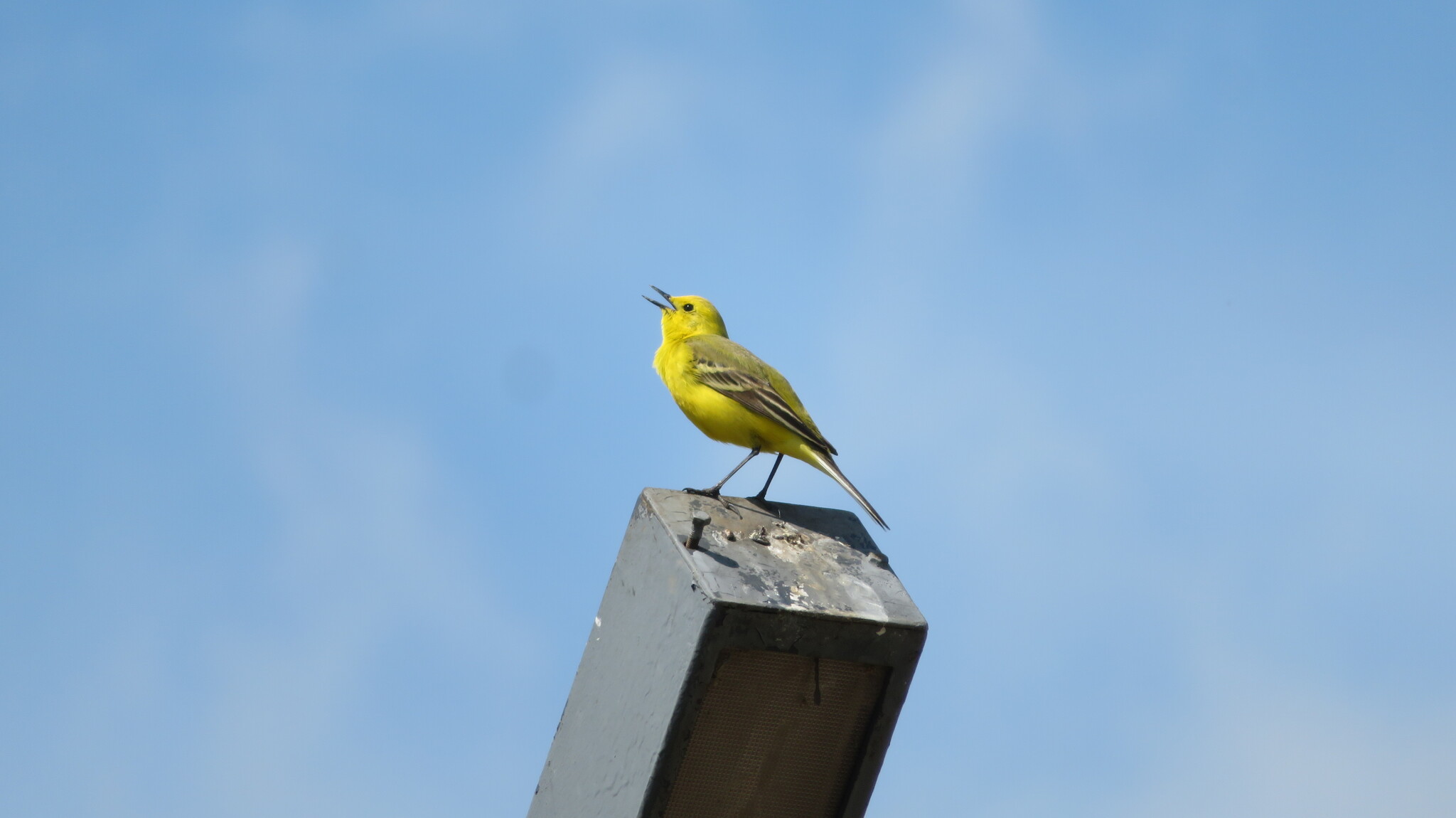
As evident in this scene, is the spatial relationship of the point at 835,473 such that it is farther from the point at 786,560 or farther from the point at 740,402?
the point at 786,560

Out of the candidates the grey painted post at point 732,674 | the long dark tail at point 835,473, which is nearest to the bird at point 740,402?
the long dark tail at point 835,473

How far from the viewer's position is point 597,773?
5.46m

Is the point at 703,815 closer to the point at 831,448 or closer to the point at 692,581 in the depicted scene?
the point at 692,581

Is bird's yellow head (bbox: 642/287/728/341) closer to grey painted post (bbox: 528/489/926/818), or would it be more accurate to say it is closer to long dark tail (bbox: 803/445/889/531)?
long dark tail (bbox: 803/445/889/531)

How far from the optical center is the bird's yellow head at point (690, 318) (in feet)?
32.0

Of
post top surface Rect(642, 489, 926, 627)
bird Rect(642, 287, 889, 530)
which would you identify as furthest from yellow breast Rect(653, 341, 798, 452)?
post top surface Rect(642, 489, 926, 627)

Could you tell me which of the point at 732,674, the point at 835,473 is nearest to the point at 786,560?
the point at 732,674

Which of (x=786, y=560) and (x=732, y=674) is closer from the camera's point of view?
(x=732, y=674)

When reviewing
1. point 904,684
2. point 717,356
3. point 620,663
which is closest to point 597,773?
point 620,663

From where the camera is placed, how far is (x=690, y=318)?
9.86m

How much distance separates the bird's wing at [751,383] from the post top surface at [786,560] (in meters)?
1.88

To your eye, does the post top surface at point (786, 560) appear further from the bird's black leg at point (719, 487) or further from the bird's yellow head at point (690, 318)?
the bird's yellow head at point (690, 318)

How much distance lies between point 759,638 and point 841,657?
404mm

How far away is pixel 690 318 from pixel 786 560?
4.61m
